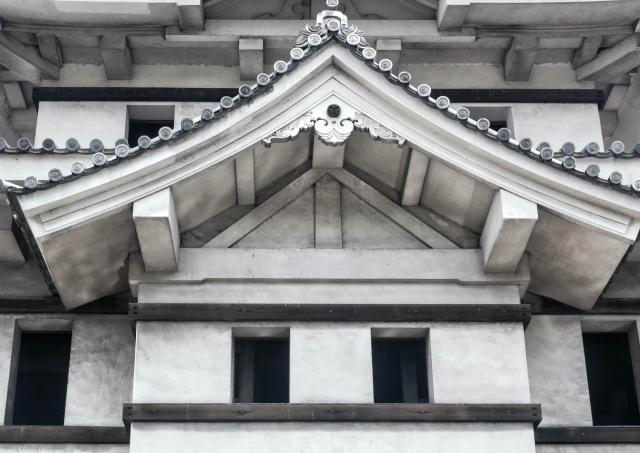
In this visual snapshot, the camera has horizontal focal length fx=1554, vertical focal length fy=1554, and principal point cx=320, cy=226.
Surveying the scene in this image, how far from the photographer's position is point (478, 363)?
15844mm

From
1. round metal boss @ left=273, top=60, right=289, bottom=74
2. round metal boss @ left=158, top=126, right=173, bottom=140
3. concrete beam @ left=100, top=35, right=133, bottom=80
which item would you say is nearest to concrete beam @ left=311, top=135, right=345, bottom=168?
round metal boss @ left=273, top=60, right=289, bottom=74

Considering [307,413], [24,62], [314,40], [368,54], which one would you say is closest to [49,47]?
[24,62]

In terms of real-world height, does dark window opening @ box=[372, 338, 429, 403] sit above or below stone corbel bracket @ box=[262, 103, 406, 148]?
below

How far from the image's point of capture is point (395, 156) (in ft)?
54.0

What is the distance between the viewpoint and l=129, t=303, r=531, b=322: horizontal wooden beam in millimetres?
16000

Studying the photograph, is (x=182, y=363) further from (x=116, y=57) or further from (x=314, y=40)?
(x=116, y=57)

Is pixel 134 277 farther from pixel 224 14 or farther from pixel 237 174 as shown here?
pixel 224 14

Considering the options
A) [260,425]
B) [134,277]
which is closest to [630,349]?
[260,425]

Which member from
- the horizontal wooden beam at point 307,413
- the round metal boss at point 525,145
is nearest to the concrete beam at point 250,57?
the round metal boss at point 525,145

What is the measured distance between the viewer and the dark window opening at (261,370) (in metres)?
16.4

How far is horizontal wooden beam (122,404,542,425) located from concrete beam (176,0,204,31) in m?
5.71

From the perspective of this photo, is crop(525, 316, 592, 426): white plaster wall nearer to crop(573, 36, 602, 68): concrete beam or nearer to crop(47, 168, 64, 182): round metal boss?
crop(573, 36, 602, 68): concrete beam

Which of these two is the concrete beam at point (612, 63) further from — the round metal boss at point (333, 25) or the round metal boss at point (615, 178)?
the round metal boss at point (333, 25)

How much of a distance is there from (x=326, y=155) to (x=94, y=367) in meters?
3.34
